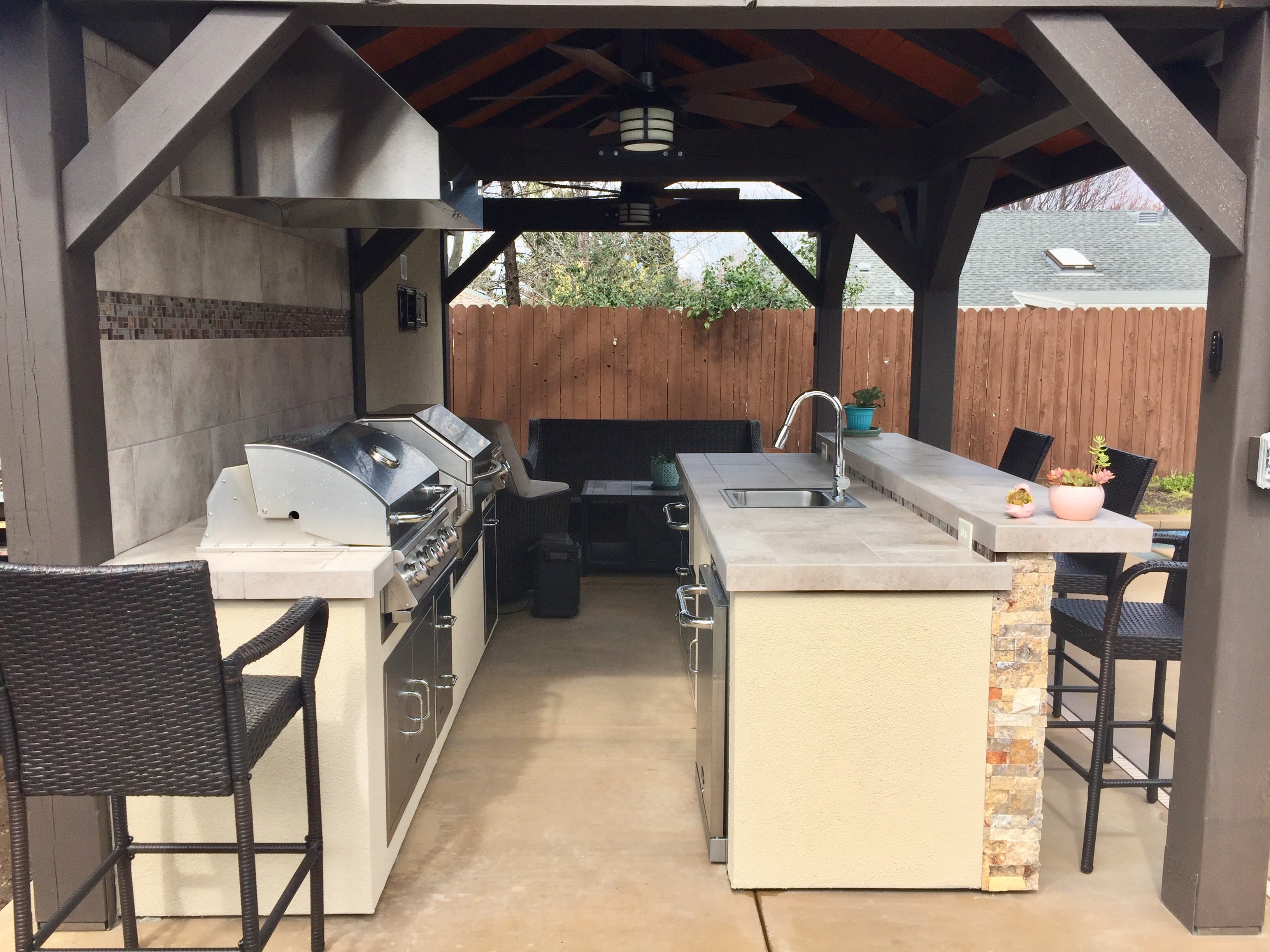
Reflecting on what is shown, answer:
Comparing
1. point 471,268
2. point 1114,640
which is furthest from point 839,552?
point 471,268

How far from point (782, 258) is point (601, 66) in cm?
428

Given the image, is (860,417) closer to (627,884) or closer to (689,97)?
(689,97)

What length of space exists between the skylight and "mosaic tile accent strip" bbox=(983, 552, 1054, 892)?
48.2 feet

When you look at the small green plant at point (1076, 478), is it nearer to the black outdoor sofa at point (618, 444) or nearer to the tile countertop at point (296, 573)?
the tile countertop at point (296, 573)

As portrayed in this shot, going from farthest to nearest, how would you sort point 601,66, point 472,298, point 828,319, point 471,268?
1. point 472,298
2. point 471,268
3. point 828,319
4. point 601,66

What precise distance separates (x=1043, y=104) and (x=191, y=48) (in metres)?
2.77

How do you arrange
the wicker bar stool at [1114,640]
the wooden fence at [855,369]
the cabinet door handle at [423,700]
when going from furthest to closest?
the wooden fence at [855,369]
the cabinet door handle at [423,700]
the wicker bar stool at [1114,640]

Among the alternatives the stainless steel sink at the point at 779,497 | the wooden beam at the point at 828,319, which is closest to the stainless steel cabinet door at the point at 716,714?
the stainless steel sink at the point at 779,497

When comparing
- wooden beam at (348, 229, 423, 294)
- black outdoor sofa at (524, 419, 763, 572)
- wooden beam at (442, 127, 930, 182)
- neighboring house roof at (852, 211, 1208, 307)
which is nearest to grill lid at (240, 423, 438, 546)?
wooden beam at (442, 127, 930, 182)

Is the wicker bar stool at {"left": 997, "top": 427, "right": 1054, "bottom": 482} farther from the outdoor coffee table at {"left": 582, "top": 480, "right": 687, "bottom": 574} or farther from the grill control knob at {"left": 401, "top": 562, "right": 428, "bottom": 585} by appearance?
the grill control knob at {"left": 401, "top": 562, "right": 428, "bottom": 585}

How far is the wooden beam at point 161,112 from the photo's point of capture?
8.10ft

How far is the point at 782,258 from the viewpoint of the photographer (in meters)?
7.88

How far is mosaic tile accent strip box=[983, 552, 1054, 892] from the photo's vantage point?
2.82 meters

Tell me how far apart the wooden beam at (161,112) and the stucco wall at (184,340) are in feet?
1.26
